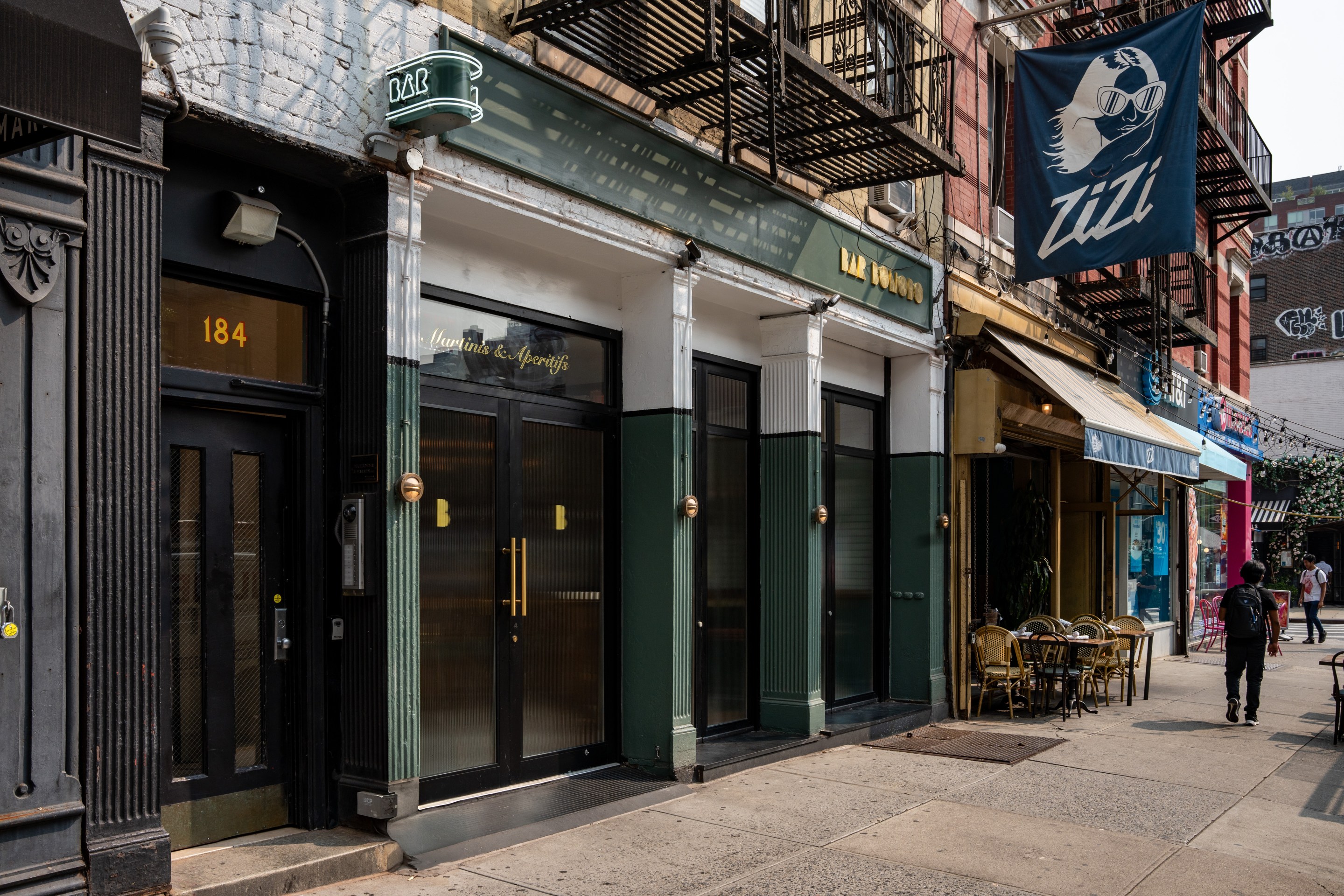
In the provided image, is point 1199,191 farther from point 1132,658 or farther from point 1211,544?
point 1132,658

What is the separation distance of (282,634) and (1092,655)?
30.6 ft

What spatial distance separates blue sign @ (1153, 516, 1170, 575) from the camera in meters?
19.3

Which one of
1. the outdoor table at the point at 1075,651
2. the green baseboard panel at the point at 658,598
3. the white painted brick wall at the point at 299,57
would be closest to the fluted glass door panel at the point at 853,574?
the outdoor table at the point at 1075,651

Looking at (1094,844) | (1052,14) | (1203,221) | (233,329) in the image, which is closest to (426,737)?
(233,329)

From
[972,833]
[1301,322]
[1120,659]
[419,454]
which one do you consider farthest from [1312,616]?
[1301,322]

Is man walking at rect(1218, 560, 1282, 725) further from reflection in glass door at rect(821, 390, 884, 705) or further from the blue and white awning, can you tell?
reflection in glass door at rect(821, 390, 884, 705)

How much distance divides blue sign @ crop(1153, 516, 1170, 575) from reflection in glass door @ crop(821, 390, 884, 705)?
9.87 m

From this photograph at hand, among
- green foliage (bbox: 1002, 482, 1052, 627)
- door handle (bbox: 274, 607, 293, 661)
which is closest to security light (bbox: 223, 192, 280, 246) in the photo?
door handle (bbox: 274, 607, 293, 661)

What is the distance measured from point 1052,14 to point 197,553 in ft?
44.9

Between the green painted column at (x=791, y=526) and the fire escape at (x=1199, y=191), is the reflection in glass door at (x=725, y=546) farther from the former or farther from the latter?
the fire escape at (x=1199, y=191)

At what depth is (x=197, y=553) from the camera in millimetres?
5488

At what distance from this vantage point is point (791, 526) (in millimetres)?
9656

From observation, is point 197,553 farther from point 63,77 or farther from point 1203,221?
point 1203,221

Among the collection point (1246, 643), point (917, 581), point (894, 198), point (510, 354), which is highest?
point (894, 198)
